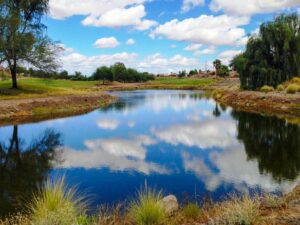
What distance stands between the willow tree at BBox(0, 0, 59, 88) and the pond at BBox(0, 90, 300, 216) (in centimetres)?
1432

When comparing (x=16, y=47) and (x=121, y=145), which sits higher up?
(x=16, y=47)

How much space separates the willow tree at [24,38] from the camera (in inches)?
1524

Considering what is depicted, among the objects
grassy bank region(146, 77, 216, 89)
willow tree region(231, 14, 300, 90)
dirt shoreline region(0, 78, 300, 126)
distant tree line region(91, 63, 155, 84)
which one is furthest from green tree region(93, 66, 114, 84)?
willow tree region(231, 14, 300, 90)

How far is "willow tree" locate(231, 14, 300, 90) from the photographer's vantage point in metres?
49.0

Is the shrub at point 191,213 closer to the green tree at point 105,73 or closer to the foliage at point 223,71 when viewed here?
the green tree at point 105,73

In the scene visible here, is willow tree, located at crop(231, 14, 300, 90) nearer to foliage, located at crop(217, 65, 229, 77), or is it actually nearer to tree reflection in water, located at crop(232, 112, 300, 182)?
tree reflection in water, located at crop(232, 112, 300, 182)

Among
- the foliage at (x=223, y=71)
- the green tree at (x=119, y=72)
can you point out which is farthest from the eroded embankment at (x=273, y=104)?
the foliage at (x=223, y=71)

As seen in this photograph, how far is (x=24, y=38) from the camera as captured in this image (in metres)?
39.1

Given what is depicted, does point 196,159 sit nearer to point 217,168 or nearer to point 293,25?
point 217,168

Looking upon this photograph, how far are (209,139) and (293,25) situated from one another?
3558 cm

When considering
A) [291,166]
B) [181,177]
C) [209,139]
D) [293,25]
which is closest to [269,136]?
[209,139]

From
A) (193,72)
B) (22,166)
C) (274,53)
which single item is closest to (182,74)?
(193,72)

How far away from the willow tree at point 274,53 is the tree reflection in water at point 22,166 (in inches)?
1366

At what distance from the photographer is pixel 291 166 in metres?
15.4
